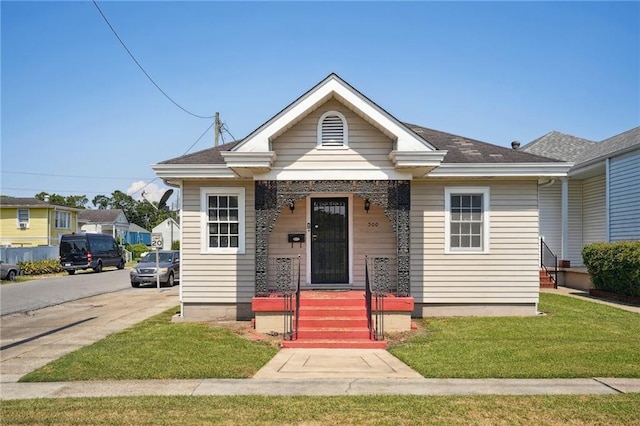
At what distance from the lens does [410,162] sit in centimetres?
1085

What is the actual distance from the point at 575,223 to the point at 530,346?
14288mm

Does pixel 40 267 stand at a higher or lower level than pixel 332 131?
lower

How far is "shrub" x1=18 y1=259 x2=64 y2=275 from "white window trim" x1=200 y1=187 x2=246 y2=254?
22926mm

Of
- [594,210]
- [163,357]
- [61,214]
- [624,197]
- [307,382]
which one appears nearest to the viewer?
[307,382]

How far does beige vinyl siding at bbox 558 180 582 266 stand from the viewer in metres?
21.4

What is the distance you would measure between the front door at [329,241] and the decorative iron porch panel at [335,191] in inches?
53.5

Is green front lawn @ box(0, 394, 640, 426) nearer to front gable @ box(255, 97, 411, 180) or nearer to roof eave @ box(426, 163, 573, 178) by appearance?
front gable @ box(255, 97, 411, 180)

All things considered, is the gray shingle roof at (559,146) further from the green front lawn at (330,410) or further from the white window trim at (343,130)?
the green front lawn at (330,410)

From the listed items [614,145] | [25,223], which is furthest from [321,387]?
[25,223]

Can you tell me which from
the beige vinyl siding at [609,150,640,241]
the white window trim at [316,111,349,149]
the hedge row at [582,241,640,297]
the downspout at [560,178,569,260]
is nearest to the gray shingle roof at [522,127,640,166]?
the beige vinyl siding at [609,150,640,241]

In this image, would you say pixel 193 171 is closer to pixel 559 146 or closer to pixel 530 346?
pixel 530 346

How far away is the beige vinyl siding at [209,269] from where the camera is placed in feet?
40.4

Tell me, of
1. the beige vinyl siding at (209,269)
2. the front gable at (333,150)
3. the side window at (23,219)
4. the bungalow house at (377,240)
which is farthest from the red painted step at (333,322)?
the side window at (23,219)

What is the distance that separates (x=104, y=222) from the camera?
209 ft
